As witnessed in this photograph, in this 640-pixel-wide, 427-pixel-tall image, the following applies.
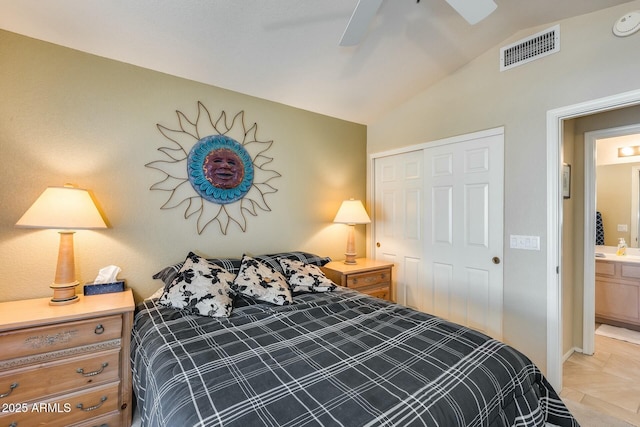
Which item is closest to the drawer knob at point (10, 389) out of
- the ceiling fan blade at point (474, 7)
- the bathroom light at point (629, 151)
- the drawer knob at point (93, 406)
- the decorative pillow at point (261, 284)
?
the drawer knob at point (93, 406)

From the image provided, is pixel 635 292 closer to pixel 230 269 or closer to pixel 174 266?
pixel 230 269

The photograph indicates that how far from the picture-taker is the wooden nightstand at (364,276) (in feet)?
9.20

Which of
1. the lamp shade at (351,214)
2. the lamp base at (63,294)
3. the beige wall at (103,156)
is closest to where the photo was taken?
the lamp base at (63,294)

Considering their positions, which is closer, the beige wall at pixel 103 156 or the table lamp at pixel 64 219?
the table lamp at pixel 64 219

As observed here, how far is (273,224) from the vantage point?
284 cm

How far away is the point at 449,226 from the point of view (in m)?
2.80

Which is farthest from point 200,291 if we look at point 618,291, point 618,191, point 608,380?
point 618,191

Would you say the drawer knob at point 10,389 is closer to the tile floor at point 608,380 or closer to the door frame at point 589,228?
the tile floor at point 608,380

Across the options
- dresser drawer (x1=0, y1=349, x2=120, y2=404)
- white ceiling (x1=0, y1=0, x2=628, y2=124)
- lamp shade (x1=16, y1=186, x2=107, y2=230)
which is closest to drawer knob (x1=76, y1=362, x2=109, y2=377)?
dresser drawer (x1=0, y1=349, x2=120, y2=404)

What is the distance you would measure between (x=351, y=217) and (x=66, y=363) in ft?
7.78

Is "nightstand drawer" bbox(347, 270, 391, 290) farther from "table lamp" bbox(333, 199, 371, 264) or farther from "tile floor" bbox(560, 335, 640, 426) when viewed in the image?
"tile floor" bbox(560, 335, 640, 426)

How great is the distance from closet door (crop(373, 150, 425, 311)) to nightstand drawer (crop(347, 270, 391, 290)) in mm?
303

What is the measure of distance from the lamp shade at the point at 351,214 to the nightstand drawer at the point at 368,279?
0.55 metres

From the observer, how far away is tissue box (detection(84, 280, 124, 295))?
188 cm
